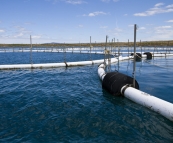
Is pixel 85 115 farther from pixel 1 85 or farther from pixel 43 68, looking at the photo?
pixel 43 68

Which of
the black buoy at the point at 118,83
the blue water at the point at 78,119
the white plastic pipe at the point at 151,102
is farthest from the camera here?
the black buoy at the point at 118,83

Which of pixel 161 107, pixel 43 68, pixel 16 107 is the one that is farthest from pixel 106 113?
pixel 43 68

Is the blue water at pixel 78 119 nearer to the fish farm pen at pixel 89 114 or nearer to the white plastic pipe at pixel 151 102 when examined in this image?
the fish farm pen at pixel 89 114

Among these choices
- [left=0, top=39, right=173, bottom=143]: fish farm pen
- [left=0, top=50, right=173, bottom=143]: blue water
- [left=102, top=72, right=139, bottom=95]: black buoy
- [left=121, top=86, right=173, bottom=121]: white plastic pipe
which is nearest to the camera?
[left=0, top=50, right=173, bottom=143]: blue water

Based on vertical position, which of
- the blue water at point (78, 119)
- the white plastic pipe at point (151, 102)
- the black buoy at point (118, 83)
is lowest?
the blue water at point (78, 119)

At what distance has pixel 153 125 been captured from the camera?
965cm

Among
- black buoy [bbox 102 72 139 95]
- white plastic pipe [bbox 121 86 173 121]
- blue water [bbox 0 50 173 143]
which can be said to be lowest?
blue water [bbox 0 50 173 143]

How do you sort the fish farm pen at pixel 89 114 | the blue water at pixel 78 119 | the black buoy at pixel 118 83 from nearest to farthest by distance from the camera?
the blue water at pixel 78 119 < the fish farm pen at pixel 89 114 < the black buoy at pixel 118 83

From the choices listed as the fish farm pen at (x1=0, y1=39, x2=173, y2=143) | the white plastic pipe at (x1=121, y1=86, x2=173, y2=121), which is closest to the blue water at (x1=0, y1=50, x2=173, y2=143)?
the fish farm pen at (x1=0, y1=39, x2=173, y2=143)

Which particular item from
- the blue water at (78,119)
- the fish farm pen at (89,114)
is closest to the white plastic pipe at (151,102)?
the fish farm pen at (89,114)

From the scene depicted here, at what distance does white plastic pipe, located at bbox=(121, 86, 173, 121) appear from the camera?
397 inches

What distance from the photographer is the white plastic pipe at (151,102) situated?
10.1 meters

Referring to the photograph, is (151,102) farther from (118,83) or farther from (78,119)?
(78,119)

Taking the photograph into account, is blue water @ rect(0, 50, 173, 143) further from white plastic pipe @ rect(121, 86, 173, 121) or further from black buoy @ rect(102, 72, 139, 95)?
black buoy @ rect(102, 72, 139, 95)
